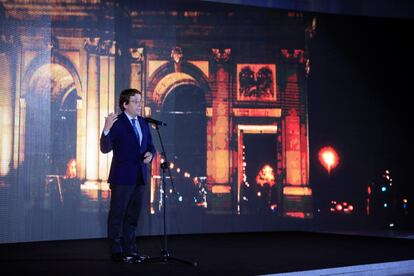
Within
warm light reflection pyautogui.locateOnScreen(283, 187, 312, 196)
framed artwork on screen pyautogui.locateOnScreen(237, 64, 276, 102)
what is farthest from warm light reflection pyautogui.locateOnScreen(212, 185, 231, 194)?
framed artwork on screen pyautogui.locateOnScreen(237, 64, 276, 102)

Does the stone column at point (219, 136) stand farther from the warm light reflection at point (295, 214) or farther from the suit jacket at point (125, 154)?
the suit jacket at point (125, 154)

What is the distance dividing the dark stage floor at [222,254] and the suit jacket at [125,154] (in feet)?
2.23

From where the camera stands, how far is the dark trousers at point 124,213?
4.34 m

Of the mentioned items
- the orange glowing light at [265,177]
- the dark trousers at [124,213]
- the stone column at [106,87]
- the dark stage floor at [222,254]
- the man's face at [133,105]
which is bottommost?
the dark stage floor at [222,254]

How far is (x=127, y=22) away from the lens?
7.35 m

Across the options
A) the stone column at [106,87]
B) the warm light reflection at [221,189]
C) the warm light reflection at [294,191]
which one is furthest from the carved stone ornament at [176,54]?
the warm light reflection at [294,191]

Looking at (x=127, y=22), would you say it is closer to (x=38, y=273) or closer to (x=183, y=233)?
(x=183, y=233)

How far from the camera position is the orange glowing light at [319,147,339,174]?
27.7 ft

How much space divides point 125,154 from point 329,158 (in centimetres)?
485

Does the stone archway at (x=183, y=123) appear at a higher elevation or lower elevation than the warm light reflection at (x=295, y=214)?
higher

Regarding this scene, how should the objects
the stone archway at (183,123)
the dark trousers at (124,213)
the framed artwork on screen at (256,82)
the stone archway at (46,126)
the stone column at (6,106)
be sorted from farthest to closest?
1. the framed artwork on screen at (256,82)
2. the stone archway at (183,123)
3. the stone archway at (46,126)
4. the stone column at (6,106)
5. the dark trousers at (124,213)

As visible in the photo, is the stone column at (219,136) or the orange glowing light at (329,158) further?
the orange glowing light at (329,158)

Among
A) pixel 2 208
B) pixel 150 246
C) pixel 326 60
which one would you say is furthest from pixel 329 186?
pixel 2 208

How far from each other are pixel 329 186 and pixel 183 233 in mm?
2466
